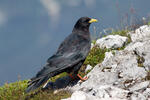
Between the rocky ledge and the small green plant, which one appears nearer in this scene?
the rocky ledge

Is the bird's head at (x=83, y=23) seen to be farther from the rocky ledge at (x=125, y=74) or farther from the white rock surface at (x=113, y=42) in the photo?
the white rock surface at (x=113, y=42)

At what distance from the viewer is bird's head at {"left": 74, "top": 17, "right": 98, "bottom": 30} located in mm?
11562

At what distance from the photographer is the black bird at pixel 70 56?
10.1 meters

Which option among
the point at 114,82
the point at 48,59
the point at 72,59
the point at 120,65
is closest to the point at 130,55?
the point at 120,65

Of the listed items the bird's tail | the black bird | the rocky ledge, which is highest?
the black bird

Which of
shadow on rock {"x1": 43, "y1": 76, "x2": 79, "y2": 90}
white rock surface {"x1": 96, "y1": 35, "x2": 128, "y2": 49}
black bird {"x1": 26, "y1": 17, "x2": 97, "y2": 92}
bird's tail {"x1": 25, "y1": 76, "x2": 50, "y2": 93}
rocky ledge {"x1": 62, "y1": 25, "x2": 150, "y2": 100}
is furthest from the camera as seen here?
white rock surface {"x1": 96, "y1": 35, "x2": 128, "y2": 49}

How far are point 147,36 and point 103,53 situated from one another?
89.3 inches

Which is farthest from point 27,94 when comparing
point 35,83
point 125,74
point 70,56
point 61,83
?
point 125,74

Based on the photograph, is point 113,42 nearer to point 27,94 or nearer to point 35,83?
point 27,94

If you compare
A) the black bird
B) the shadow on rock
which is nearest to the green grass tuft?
the shadow on rock

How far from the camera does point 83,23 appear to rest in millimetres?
11602

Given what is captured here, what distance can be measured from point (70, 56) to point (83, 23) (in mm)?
1684

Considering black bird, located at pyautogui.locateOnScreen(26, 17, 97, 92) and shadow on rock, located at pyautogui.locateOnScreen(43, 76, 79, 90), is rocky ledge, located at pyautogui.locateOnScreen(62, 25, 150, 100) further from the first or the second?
black bird, located at pyautogui.locateOnScreen(26, 17, 97, 92)

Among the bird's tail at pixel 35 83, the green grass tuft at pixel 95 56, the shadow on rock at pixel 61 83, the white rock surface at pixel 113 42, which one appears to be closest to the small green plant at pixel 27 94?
the bird's tail at pixel 35 83
